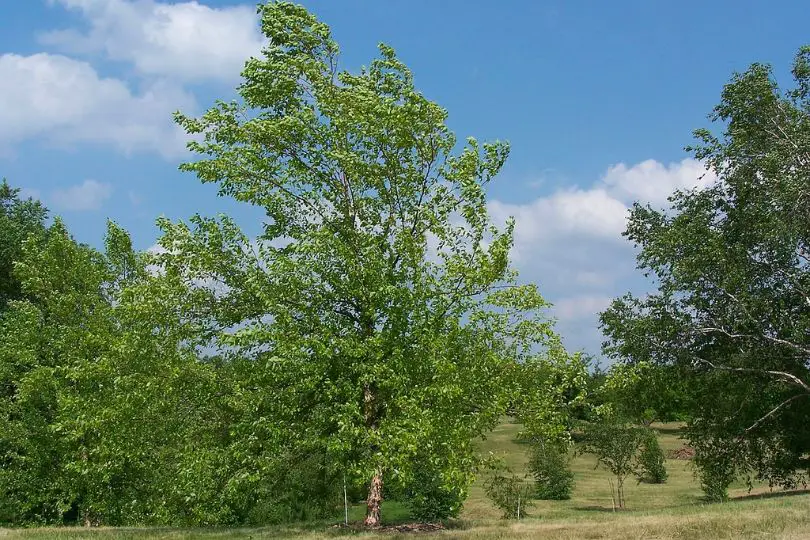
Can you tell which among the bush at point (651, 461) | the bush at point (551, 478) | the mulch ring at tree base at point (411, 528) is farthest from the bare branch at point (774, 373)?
the bush at point (551, 478)

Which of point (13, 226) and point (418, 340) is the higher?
point (13, 226)

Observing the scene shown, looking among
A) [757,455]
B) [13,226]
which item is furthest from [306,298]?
[13,226]

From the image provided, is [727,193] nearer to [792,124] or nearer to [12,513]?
[792,124]

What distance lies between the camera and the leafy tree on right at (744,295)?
1106 inches

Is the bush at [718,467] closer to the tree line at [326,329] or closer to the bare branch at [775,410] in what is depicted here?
the bare branch at [775,410]

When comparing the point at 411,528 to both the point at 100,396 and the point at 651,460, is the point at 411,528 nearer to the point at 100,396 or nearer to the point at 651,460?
the point at 100,396

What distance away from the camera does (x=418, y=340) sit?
16.4 m

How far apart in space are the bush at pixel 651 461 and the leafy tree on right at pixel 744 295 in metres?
8.91

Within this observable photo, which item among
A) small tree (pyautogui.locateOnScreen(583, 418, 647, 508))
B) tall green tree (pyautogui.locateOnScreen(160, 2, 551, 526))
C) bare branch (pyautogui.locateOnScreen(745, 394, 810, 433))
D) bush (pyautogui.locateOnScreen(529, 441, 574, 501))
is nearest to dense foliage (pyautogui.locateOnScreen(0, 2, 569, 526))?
tall green tree (pyautogui.locateOnScreen(160, 2, 551, 526))

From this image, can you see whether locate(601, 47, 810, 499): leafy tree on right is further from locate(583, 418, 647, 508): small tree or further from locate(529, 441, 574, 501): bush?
locate(529, 441, 574, 501): bush

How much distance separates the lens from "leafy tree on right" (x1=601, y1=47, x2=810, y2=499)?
28.1m

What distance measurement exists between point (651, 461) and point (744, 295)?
20.9m

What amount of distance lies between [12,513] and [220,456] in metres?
20.1

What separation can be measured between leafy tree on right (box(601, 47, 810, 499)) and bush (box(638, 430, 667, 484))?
891 centimetres
